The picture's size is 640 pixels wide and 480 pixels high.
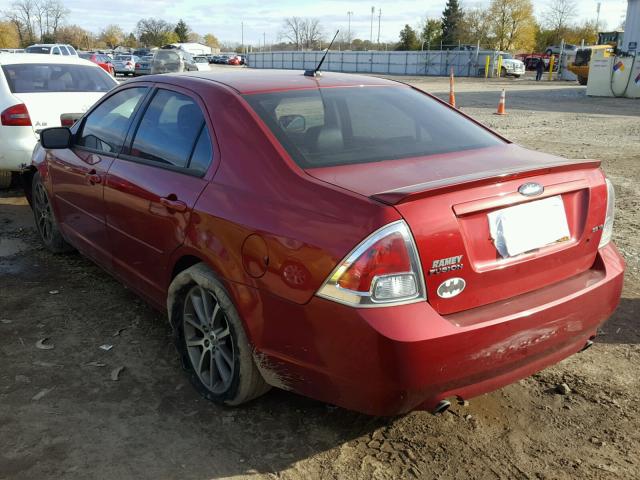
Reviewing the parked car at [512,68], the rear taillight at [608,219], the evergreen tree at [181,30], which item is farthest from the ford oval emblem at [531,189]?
the evergreen tree at [181,30]

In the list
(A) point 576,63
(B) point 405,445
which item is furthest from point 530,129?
(A) point 576,63

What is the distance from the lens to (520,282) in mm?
2592

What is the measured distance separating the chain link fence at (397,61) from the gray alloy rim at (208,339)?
47074mm

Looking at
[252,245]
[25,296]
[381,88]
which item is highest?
[381,88]

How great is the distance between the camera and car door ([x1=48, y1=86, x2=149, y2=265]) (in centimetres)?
405

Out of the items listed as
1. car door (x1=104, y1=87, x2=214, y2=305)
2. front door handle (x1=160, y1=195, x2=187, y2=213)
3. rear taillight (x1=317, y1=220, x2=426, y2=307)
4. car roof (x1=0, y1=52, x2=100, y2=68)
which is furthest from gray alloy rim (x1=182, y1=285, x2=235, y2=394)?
car roof (x1=0, y1=52, x2=100, y2=68)

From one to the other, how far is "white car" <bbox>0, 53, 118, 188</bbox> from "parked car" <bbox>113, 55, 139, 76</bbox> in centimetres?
3606

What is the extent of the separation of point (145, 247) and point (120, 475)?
135 cm

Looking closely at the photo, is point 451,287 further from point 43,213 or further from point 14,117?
point 14,117

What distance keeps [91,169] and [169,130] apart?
96 centimetres

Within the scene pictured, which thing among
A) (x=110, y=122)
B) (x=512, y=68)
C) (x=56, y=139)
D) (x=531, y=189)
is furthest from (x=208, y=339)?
(x=512, y=68)

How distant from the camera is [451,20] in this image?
83500 mm

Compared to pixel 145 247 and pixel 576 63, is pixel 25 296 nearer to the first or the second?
pixel 145 247

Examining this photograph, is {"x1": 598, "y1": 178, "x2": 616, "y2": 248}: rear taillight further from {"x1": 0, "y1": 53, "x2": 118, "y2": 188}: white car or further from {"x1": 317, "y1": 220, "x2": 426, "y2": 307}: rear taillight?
{"x1": 0, "y1": 53, "x2": 118, "y2": 188}: white car
